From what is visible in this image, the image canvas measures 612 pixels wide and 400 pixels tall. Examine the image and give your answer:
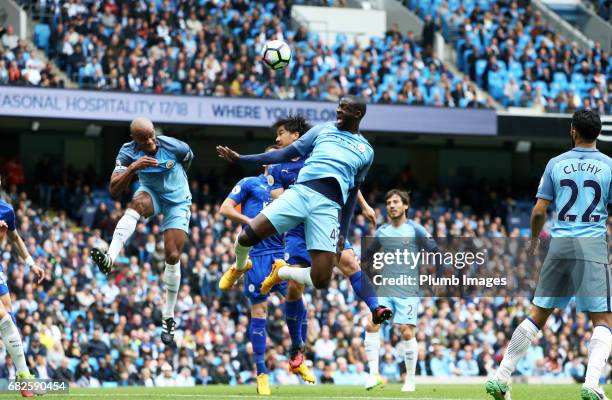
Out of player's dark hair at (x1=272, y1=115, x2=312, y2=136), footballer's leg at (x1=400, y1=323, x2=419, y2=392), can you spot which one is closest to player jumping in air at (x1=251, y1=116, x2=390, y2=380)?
player's dark hair at (x1=272, y1=115, x2=312, y2=136)

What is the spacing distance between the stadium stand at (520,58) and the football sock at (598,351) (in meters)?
22.7

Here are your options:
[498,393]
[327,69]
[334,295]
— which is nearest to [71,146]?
[327,69]

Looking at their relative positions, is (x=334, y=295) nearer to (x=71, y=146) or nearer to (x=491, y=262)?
(x=491, y=262)

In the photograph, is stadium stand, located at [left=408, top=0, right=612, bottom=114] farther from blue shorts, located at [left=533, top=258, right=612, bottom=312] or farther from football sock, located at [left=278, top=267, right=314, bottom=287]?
blue shorts, located at [left=533, top=258, right=612, bottom=312]

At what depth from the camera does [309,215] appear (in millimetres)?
11914

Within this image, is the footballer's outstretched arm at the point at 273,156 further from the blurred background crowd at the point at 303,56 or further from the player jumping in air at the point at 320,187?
the blurred background crowd at the point at 303,56

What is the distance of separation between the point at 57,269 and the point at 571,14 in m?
24.2

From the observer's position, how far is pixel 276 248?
15500 millimetres

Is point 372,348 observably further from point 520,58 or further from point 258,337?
point 520,58

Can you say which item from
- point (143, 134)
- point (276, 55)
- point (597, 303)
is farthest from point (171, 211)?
point (597, 303)

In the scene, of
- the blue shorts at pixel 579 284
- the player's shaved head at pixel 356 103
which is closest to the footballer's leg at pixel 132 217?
the player's shaved head at pixel 356 103

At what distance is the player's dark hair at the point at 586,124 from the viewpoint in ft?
35.8

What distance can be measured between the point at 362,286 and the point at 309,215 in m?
2.09

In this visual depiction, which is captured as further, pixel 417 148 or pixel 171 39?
pixel 417 148
